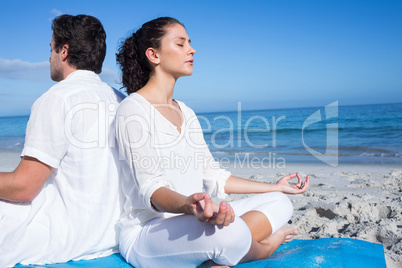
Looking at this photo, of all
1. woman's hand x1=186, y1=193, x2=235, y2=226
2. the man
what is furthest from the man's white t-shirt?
woman's hand x1=186, y1=193, x2=235, y2=226

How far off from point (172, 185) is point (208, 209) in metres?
0.61

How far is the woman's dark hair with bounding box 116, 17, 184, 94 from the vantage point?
2264mm

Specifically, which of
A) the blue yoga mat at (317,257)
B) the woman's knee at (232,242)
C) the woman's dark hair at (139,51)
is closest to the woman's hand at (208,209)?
the woman's knee at (232,242)

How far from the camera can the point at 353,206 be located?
3.70m

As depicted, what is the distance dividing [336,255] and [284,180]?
0.63 metres

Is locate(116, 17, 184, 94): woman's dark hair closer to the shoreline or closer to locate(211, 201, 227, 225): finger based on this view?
locate(211, 201, 227, 225): finger

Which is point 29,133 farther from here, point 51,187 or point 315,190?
point 315,190

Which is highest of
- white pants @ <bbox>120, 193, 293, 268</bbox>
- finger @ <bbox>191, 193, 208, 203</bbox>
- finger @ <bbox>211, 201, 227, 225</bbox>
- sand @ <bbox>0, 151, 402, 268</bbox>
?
finger @ <bbox>191, 193, 208, 203</bbox>

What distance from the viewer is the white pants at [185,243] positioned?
5.76 feet

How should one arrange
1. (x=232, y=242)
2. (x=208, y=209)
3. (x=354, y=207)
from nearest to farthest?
(x=208, y=209), (x=232, y=242), (x=354, y=207)

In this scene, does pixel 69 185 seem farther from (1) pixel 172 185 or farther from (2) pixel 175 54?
(2) pixel 175 54

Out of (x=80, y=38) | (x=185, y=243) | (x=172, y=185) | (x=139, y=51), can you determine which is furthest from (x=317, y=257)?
(x=80, y=38)

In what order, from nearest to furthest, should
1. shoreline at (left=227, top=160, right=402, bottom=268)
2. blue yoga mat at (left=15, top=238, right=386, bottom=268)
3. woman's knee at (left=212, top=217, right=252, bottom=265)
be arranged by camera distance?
1. woman's knee at (left=212, top=217, right=252, bottom=265)
2. blue yoga mat at (left=15, top=238, right=386, bottom=268)
3. shoreline at (left=227, top=160, right=402, bottom=268)

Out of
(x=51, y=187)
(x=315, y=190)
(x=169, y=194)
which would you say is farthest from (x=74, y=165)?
(x=315, y=190)
